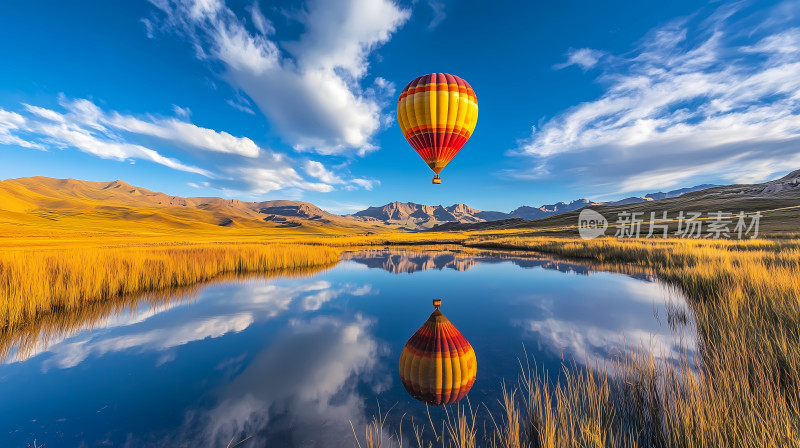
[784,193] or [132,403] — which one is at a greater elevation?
[784,193]

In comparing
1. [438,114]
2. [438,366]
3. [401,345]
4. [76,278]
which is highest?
[438,114]

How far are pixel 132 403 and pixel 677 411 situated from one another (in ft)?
27.1

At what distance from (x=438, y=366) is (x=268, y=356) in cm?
429

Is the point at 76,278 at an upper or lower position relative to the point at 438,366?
upper

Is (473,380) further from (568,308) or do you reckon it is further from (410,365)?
(568,308)

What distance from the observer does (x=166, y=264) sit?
14680 mm

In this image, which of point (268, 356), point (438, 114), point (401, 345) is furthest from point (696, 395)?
point (438, 114)

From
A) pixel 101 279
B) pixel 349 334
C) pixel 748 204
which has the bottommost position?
pixel 349 334

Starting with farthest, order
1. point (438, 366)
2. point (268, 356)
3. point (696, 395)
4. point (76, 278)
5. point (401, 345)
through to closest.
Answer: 1. point (76, 278)
2. point (401, 345)
3. point (268, 356)
4. point (438, 366)
5. point (696, 395)

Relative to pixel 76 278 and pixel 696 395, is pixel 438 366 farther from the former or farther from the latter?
pixel 76 278

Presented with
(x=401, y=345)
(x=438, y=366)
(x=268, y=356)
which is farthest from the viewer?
(x=401, y=345)

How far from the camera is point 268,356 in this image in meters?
7.04

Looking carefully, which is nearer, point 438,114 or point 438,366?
point 438,366

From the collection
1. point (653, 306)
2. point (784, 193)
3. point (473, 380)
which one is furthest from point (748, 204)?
point (473, 380)
